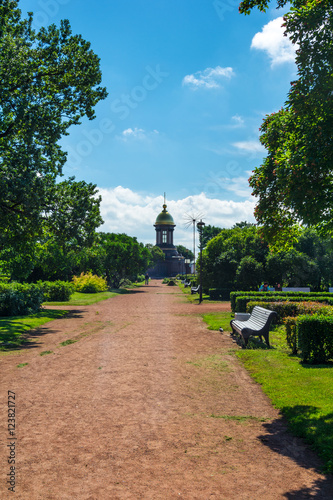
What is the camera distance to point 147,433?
17.9ft

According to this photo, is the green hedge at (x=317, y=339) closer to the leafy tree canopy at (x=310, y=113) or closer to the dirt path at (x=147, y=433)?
the dirt path at (x=147, y=433)

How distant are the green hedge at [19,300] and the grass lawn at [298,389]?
489 inches

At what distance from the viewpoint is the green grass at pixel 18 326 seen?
12328 mm

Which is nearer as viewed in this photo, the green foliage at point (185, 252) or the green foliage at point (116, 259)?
the green foliage at point (116, 259)

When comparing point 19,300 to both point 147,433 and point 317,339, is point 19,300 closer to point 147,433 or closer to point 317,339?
point 317,339

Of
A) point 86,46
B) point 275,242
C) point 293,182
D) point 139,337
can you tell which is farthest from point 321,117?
point 86,46

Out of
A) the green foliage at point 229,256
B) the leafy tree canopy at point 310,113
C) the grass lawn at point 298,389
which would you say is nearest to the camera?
the grass lawn at point 298,389

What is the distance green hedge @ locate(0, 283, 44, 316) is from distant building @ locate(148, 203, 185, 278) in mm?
100592

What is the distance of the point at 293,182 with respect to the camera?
7.54 m

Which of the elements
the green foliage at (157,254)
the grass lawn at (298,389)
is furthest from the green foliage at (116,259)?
the green foliage at (157,254)

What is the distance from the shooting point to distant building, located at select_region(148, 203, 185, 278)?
12256 centimetres

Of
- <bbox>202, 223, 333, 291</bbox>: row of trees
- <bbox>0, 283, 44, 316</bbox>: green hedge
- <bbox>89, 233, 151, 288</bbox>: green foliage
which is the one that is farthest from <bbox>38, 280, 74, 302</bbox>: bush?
<bbox>89, 233, 151, 288</bbox>: green foliage

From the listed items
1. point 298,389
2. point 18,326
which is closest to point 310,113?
point 298,389

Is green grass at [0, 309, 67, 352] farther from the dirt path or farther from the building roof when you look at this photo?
the building roof
